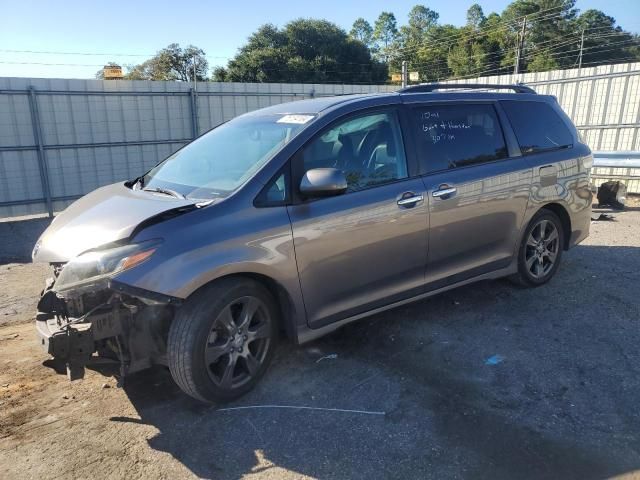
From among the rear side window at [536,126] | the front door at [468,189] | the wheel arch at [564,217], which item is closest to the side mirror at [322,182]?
the front door at [468,189]

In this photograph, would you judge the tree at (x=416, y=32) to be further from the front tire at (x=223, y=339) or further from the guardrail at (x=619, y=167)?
the front tire at (x=223, y=339)

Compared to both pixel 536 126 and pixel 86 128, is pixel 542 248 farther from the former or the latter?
pixel 86 128

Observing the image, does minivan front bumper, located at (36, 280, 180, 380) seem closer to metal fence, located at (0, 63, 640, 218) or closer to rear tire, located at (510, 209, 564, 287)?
rear tire, located at (510, 209, 564, 287)

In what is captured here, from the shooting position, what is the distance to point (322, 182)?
332 cm

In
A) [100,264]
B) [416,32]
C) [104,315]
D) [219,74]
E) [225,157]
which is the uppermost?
[416,32]

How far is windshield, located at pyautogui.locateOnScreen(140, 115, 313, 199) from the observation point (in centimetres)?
350

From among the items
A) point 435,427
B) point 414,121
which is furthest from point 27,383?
point 414,121

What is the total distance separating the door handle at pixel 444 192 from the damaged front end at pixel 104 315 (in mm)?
2128

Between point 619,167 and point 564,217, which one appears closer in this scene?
point 564,217

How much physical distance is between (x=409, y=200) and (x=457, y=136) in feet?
2.91

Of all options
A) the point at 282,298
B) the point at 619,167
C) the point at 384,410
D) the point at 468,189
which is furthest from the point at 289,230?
the point at 619,167

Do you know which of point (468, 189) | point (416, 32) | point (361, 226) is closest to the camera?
point (361, 226)

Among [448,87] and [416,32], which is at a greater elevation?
[416,32]

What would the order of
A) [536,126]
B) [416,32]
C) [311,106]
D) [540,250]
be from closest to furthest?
[311,106] → [536,126] → [540,250] → [416,32]
